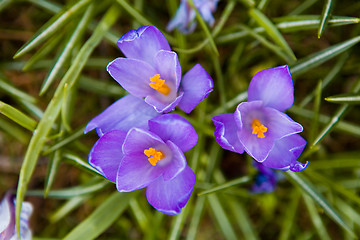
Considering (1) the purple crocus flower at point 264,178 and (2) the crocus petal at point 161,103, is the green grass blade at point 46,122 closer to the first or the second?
(2) the crocus petal at point 161,103

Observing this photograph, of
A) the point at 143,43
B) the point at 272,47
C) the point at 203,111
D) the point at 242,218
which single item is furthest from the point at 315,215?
the point at 143,43

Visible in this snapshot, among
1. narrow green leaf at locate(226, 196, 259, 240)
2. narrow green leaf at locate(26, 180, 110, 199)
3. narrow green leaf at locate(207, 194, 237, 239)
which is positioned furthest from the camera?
narrow green leaf at locate(226, 196, 259, 240)

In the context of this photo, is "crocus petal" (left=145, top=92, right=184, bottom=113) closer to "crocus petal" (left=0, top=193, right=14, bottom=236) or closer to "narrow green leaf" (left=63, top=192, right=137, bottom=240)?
"narrow green leaf" (left=63, top=192, right=137, bottom=240)

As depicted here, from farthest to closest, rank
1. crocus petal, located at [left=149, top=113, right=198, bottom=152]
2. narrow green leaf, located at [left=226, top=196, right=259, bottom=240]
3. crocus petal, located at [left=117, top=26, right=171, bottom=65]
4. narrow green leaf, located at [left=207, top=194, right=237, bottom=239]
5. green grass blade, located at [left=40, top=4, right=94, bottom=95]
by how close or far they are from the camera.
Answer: narrow green leaf, located at [left=226, top=196, right=259, bottom=240] → narrow green leaf, located at [left=207, top=194, right=237, bottom=239] → green grass blade, located at [left=40, top=4, right=94, bottom=95] → crocus petal, located at [left=117, top=26, right=171, bottom=65] → crocus petal, located at [left=149, top=113, right=198, bottom=152]

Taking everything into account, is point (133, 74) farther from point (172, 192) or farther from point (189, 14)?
point (189, 14)

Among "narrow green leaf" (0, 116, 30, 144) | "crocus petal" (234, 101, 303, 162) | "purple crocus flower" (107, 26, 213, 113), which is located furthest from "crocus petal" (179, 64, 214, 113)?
"narrow green leaf" (0, 116, 30, 144)

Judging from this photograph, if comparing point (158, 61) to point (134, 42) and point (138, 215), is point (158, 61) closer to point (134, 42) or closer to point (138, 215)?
point (134, 42)

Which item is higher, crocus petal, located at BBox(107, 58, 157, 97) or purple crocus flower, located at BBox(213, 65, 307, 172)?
crocus petal, located at BBox(107, 58, 157, 97)
